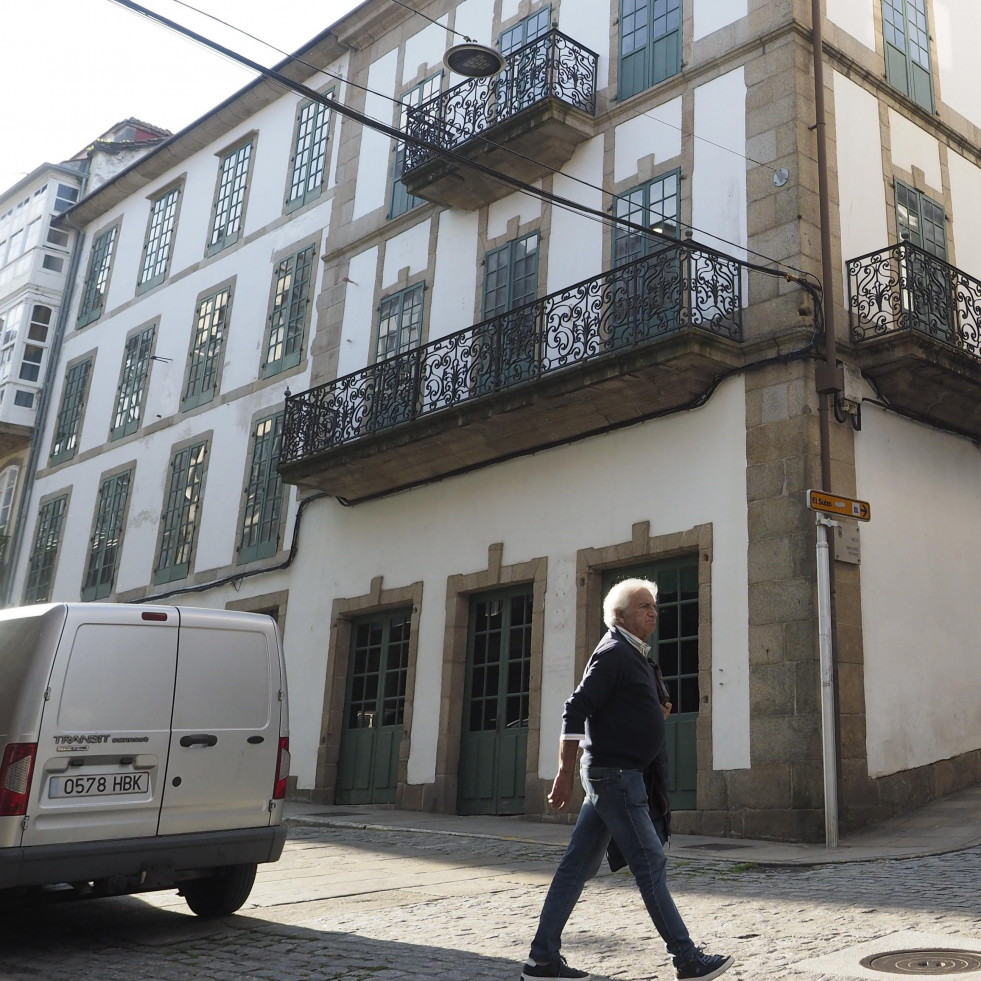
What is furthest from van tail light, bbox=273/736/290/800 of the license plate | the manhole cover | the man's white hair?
the manhole cover

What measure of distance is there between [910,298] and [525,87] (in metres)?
5.63

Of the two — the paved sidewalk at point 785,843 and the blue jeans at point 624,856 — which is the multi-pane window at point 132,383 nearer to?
the paved sidewalk at point 785,843

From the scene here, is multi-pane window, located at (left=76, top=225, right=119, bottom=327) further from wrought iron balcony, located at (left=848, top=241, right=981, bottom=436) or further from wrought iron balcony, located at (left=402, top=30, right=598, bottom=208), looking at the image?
wrought iron balcony, located at (left=848, top=241, right=981, bottom=436)

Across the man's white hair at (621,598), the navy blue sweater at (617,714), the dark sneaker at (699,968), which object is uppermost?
the man's white hair at (621,598)

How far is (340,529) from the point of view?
17.0 meters

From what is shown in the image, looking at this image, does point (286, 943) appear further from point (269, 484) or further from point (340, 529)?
point (269, 484)

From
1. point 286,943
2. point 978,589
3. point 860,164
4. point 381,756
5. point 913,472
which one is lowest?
point 286,943

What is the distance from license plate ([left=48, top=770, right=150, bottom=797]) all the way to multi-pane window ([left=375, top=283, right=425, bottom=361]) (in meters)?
10.6

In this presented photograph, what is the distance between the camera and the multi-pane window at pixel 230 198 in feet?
72.5

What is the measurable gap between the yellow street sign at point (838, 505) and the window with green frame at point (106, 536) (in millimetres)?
14397

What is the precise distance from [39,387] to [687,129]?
17.3 meters

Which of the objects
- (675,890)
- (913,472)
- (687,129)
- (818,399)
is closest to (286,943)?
(675,890)

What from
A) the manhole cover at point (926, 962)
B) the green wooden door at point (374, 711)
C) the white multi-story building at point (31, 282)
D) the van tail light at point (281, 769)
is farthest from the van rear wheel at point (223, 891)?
the white multi-story building at point (31, 282)

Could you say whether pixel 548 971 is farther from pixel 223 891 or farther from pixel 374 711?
pixel 374 711
